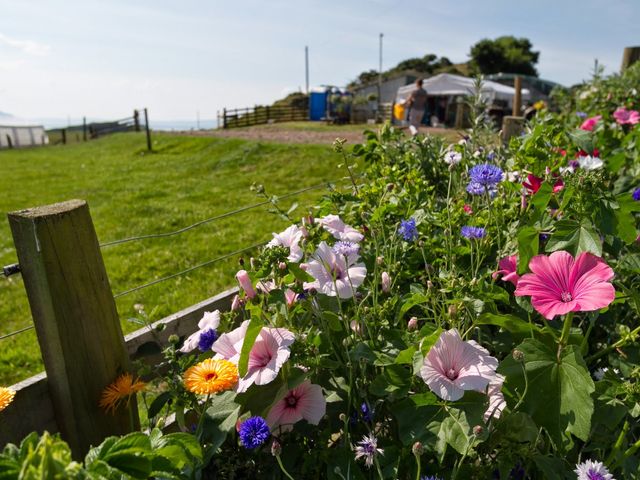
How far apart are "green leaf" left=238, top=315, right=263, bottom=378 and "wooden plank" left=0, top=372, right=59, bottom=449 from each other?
69cm

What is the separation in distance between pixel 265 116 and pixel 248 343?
3102cm

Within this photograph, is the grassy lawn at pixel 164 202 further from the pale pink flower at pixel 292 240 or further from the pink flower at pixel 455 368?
the pink flower at pixel 455 368

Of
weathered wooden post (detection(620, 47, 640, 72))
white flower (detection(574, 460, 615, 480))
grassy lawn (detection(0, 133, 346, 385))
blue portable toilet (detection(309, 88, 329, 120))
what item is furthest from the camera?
blue portable toilet (detection(309, 88, 329, 120))

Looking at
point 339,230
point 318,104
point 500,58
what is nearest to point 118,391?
point 339,230

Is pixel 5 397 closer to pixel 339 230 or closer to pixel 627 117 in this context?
pixel 339 230

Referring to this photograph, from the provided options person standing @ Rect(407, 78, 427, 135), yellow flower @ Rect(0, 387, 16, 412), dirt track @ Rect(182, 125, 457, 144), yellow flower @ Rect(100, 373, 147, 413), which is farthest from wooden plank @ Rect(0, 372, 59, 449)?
person standing @ Rect(407, 78, 427, 135)

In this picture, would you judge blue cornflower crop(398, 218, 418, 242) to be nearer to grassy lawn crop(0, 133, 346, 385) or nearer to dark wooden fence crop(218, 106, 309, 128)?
grassy lawn crop(0, 133, 346, 385)

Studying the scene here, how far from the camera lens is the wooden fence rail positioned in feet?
3.93

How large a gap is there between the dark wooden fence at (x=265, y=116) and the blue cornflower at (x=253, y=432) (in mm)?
29723

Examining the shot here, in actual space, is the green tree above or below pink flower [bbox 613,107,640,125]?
above

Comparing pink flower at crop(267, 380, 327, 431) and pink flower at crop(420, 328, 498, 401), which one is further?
pink flower at crop(267, 380, 327, 431)

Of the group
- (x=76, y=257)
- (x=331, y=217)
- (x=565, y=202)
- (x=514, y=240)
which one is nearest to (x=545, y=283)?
(x=565, y=202)

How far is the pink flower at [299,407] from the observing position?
3.51 ft

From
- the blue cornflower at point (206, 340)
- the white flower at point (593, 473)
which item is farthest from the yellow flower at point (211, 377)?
the white flower at point (593, 473)
